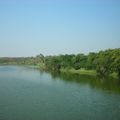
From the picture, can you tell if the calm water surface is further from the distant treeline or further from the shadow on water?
the distant treeline


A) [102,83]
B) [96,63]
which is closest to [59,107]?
[102,83]

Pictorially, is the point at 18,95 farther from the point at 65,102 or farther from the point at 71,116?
the point at 71,116

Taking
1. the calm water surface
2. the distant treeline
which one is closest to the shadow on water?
the calm water surface

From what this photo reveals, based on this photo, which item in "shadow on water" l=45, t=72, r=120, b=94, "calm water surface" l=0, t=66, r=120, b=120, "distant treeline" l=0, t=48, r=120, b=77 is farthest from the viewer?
"distant treeline" l=0, t=48, r=120, b=77

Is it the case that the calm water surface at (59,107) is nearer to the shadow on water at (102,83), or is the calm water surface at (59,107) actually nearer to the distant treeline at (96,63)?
the shadow on water at (102,83)

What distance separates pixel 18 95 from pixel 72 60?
51.6m

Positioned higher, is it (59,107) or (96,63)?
(96,63)

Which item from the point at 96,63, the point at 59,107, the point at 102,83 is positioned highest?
the point at 96,63

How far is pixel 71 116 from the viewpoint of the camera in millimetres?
22016

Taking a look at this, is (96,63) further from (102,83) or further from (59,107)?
(59,107)

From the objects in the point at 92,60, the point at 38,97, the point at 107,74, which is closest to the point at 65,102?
the point at 38,97

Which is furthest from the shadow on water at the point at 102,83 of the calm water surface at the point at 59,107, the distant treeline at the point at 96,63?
the distant treeline at the point at 96,63

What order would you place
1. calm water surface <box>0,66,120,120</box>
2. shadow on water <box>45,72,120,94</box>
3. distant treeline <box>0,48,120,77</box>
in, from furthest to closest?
distant treeline <box>0,48,120,77</box> < shadow on water <box>45,72,120,94</box> < calm water surface <box>0,66,120,120</box>

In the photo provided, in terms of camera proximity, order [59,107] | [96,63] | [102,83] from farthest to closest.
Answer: [96,63]
[102,83]
[59,107]
